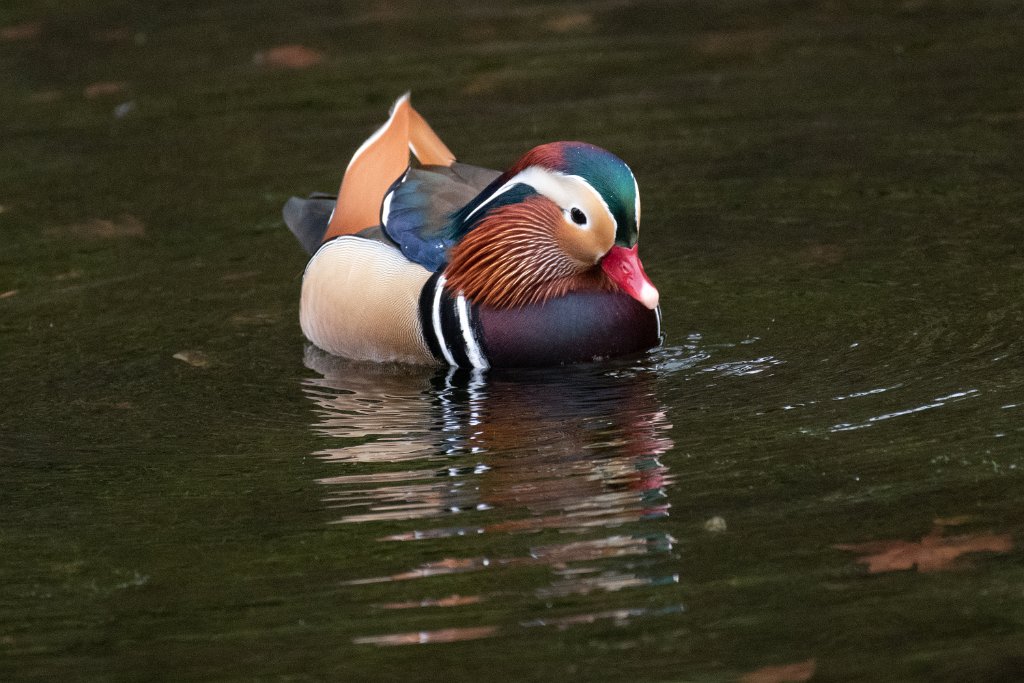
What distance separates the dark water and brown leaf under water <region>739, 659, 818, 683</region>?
15 mm

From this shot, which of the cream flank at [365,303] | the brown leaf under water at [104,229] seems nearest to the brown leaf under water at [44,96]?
the brown leaf under water at [104,229]

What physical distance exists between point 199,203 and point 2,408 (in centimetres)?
241

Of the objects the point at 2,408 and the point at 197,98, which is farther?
the point at 197,98

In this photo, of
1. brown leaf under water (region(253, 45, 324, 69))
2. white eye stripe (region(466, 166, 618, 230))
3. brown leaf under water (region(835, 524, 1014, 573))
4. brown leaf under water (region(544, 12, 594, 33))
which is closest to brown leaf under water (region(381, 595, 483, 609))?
brown leaf under water (region(835, 524, 1014, 573))

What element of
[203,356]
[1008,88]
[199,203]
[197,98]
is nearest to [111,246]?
[199,203]

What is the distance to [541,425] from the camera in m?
5.18

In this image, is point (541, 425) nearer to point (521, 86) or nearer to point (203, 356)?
point (203, 356)

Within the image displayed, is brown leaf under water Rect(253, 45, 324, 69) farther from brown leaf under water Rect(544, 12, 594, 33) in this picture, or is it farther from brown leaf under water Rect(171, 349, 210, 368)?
brown leaf under water Rect(171, 349, 210, 368)

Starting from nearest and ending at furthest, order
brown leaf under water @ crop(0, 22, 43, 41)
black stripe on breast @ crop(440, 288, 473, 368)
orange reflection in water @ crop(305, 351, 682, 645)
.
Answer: orange reflection in water @ crop(305, 351, 682, 645)
black stripe on breast @ crop(440, 288, 473, 368)
brown leaf under water @ crop(0, 22, 43, 41)

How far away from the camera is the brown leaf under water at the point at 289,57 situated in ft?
32.6

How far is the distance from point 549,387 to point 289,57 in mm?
4944

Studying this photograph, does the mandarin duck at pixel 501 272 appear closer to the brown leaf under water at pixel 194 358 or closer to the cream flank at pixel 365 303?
the cream flank at pixel 365 303

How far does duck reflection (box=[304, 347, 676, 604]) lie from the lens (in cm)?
408

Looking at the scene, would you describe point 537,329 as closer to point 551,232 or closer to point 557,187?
point 551,232
